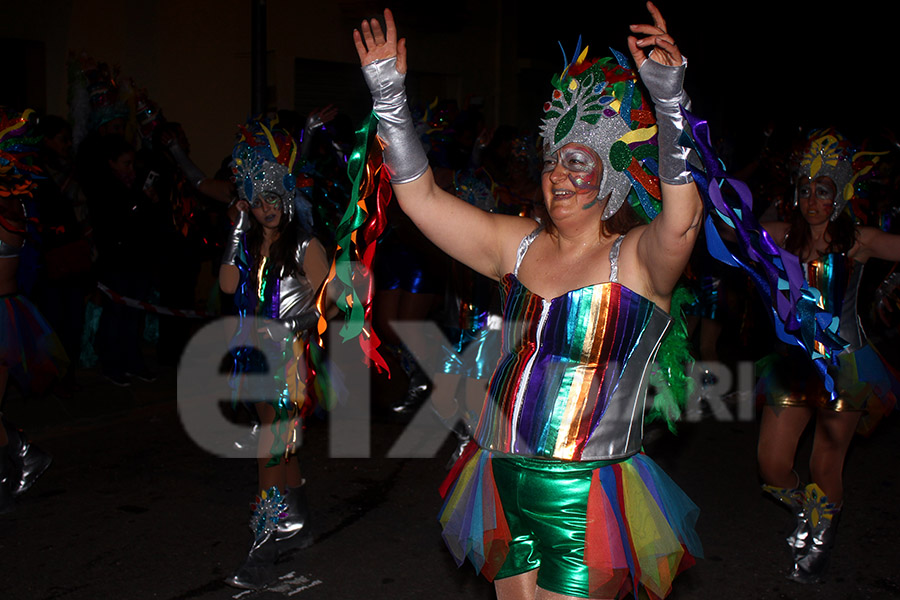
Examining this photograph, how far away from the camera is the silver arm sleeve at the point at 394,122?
280cm

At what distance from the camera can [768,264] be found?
101 inches

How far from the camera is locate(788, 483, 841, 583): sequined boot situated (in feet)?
15.4

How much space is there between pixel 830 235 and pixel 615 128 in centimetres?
236

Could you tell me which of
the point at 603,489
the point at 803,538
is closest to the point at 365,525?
the point at 803,538

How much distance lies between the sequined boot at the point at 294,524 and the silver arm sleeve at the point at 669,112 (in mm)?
3016

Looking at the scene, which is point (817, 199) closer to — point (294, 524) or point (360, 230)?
point (360, 230)

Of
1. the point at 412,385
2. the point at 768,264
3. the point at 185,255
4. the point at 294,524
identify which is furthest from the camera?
the point at 185,255

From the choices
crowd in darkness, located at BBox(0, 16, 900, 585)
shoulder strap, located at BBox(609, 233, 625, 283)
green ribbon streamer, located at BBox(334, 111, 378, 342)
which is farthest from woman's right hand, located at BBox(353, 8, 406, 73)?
crowd in darkness, located at BBox(0, 16, 900, 585)

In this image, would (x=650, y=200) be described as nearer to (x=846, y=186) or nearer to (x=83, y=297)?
(x=846, y=186)

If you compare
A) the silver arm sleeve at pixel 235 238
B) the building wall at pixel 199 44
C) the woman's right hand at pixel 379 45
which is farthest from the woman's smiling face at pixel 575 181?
the building wall at pixel 199 44

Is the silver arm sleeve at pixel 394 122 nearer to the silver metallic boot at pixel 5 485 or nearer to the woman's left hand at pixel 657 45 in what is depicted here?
the woman's left hand at pixel 657 45

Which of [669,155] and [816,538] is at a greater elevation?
[669,155]

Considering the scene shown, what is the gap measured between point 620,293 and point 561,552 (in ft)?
2.65

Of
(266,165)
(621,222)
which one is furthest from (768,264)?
(266,165)
